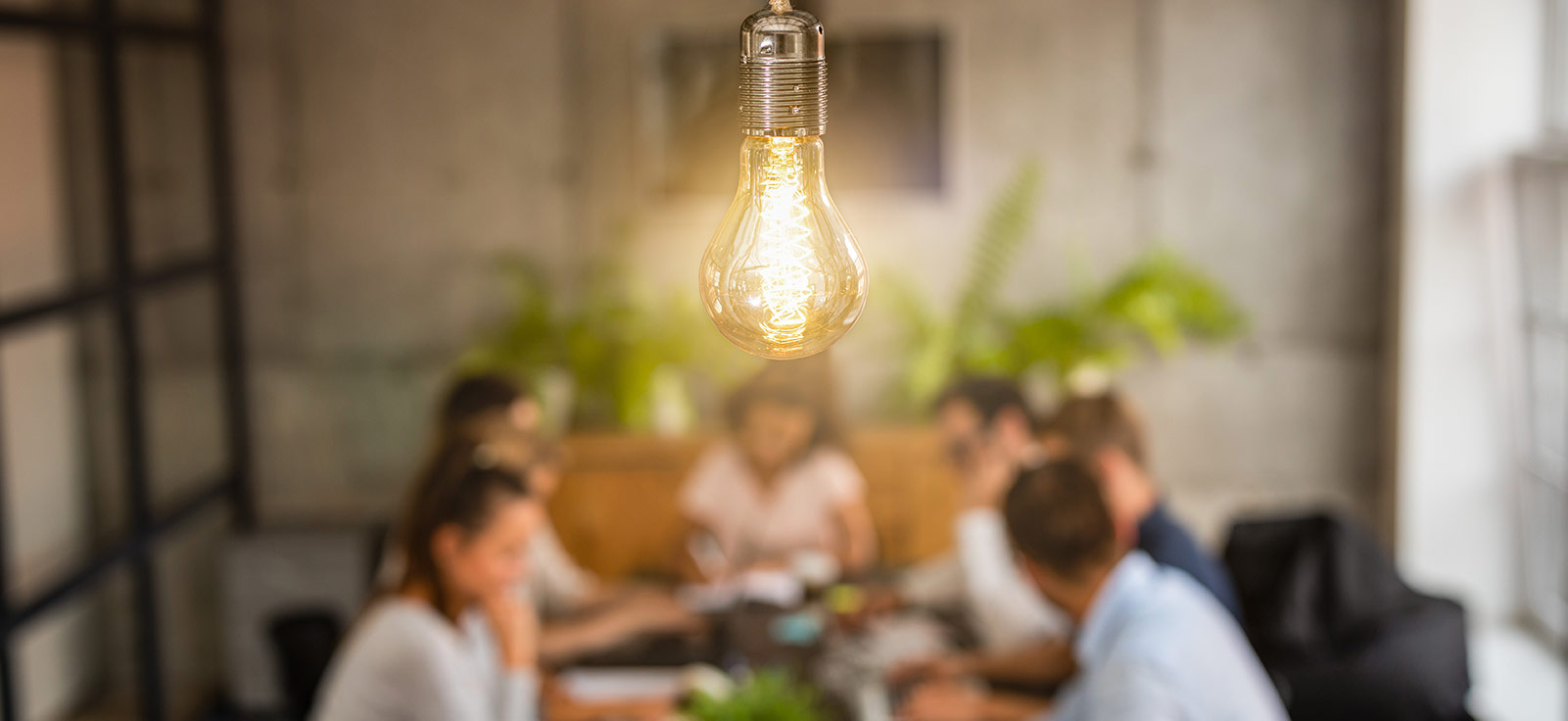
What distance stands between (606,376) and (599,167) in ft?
2.87

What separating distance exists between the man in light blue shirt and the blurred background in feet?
7.83

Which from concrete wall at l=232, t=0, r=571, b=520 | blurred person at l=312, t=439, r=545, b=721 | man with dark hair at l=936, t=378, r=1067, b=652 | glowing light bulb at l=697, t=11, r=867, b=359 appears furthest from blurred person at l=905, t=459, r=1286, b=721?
concrete wall at l=232, t=0, r=571, b=520

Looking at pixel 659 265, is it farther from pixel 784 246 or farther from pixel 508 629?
pixel 784 246

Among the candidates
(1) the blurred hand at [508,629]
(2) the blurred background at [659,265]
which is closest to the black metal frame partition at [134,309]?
(2) the blurred background at [659,265]

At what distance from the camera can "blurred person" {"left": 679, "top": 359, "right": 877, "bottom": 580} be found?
14.4 feet

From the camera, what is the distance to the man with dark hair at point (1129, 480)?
11.4ft

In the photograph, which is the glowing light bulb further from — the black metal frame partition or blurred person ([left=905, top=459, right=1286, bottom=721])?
the black metal frame partition

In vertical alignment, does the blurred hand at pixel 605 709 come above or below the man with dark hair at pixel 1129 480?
below

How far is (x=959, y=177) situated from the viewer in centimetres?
567

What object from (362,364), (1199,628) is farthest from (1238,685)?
(362,364)

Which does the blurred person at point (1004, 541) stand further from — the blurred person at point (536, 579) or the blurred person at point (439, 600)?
the blurred person at point (439, 600)

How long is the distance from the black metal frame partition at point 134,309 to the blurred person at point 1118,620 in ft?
9.43

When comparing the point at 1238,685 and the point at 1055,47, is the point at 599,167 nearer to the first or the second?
the point at 1055,47

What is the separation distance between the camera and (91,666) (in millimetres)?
5426
